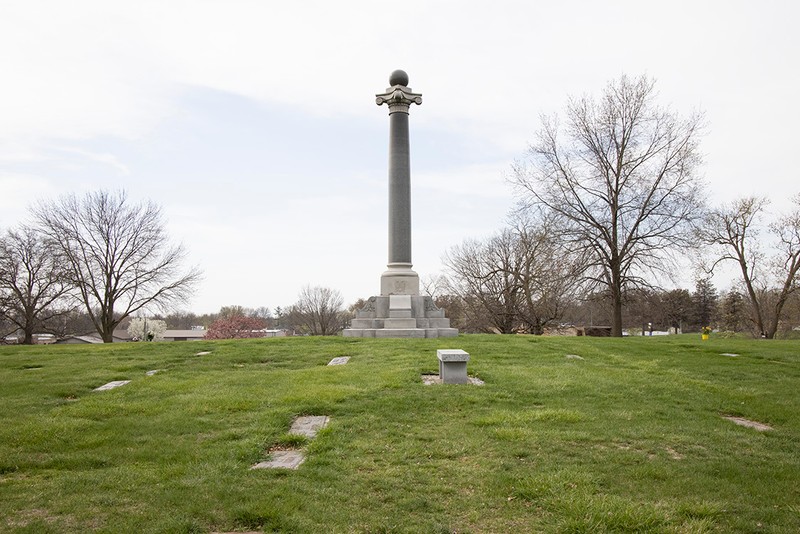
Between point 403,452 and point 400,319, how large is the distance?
13352mm

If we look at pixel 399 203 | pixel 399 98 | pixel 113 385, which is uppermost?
pixel 399 98

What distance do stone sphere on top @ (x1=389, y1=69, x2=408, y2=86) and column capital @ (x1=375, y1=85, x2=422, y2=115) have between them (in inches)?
10.9

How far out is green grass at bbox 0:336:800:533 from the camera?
4.04 m

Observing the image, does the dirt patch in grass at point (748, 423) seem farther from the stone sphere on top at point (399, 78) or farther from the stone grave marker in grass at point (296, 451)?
the stone sphere on top at point (399, 78)

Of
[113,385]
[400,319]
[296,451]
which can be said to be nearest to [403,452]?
[296,451]

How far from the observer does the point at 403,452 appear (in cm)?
563

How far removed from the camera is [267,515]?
3996mm

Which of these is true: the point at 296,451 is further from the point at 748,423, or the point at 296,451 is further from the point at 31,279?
the point at 31,279

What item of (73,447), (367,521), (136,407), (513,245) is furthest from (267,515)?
(513,245)

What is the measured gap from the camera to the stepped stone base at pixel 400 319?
60.7 feet

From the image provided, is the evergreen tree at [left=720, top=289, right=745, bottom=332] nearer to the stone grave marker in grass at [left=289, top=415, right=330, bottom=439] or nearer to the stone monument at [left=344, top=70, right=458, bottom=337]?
the stone monument at [left=344, top=70, right=458, bottom=337]

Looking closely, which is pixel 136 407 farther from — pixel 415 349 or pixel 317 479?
pixel 415 349

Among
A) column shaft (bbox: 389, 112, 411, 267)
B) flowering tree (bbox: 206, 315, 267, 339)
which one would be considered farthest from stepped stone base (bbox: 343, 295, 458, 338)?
flowering tree (bbox: 206, 315, 267, 339)

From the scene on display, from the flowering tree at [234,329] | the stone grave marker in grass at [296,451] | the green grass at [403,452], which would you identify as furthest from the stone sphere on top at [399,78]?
the flowering tree at [234,329]
